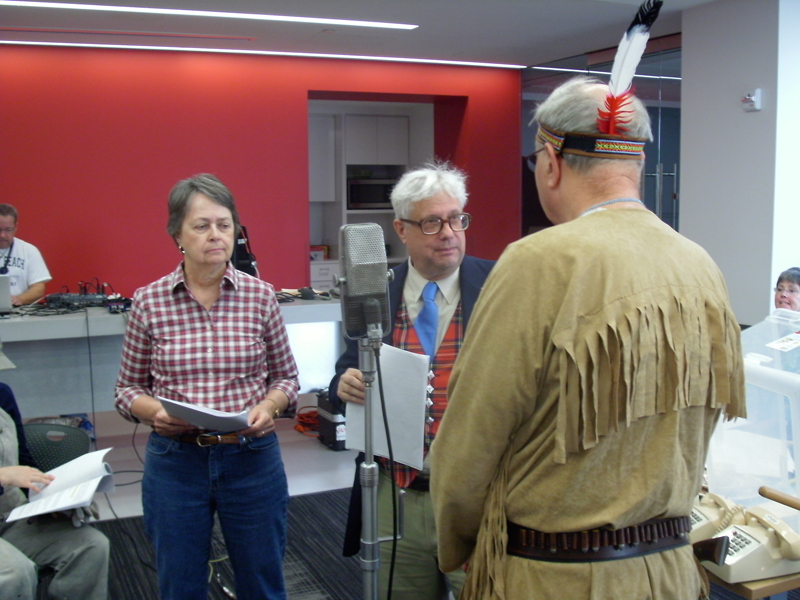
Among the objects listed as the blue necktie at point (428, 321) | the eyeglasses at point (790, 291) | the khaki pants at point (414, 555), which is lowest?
the khaki pants at point (414, 555)

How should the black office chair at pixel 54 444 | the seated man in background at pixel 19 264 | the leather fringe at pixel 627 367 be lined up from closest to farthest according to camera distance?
1. the leather fringe at pixel 627 367
2. the black office chair at pixel 54 444
3. the seated man in background at pixel 19 264

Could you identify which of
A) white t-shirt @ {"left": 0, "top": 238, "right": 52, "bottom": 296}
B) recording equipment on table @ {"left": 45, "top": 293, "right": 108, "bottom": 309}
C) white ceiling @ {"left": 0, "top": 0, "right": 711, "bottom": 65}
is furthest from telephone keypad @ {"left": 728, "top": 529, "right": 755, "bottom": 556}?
white t-shirt @ {"left": 0, "top": 238, "right": 52, "bottom": 296}

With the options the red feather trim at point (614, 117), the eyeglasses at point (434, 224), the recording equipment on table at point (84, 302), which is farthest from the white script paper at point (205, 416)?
the recording equipment on table at point (84, 302)

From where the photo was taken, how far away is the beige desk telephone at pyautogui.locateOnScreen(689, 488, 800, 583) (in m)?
1.65

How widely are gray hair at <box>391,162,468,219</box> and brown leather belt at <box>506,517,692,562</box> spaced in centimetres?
93

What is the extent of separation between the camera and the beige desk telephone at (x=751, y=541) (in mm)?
1648

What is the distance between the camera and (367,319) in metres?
1.53

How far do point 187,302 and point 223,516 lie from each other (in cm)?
55

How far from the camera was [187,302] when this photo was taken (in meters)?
1.96

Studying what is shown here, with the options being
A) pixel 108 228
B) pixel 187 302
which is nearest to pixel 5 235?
pixel 108 228

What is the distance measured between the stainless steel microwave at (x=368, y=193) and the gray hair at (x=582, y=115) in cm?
724

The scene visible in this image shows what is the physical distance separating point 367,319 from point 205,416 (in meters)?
0.47

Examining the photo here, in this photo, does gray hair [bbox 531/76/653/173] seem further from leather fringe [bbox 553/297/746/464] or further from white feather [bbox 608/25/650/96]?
leather fringe [bbox 553/297/746/464]

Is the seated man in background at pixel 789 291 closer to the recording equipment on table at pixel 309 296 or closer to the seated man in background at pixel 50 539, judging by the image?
the recording equipment on table at pixel 309 296
